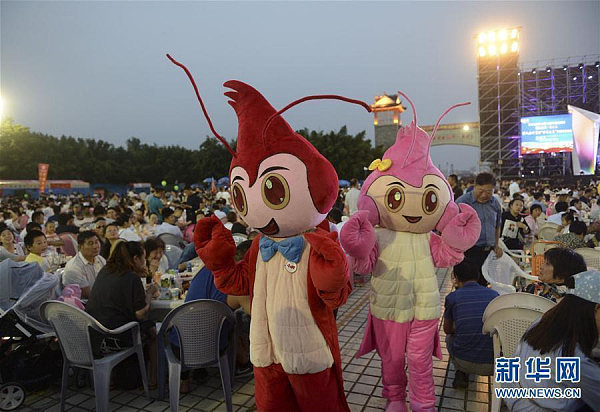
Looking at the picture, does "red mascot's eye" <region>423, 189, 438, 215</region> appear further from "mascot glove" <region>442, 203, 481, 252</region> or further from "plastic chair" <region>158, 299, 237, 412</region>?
"plastic chair" <region>158, 299, 237, 412</region>

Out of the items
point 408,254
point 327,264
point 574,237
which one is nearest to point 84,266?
point 327,264

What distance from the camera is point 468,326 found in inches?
130

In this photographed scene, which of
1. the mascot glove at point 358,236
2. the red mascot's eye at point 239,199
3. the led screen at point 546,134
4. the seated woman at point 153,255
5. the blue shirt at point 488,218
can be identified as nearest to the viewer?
the red mascot's eye at point 239,199

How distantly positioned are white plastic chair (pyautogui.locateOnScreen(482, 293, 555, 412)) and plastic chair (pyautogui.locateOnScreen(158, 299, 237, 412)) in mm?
2058

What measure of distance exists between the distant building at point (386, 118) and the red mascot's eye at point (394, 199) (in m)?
44.4

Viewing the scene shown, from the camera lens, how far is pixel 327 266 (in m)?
2.23

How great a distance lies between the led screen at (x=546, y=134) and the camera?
28.0 meters

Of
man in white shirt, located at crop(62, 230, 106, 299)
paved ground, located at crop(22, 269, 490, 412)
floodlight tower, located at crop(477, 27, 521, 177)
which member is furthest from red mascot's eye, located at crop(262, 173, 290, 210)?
floodlight tower, located at crop(477, 27, 521, 177)

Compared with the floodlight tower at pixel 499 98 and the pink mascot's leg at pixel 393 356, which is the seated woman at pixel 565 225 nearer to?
the pink mascot's leg at pixel 393 356

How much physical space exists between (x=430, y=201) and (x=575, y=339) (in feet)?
4.26

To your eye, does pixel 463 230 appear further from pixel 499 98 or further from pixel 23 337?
pixel 499 98

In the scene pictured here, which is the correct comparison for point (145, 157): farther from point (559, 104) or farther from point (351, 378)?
point (351, 378)

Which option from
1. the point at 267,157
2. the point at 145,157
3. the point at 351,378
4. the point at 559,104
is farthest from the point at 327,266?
the point at 145,157

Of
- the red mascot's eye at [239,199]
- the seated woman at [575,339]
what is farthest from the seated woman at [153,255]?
the seated woman at [575,339]
